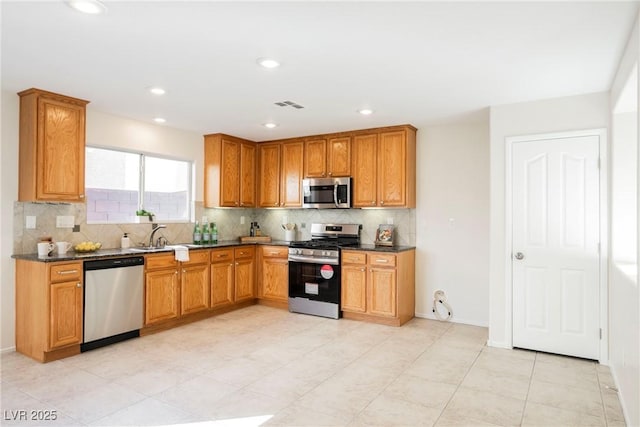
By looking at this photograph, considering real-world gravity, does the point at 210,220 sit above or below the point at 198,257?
Answer: above

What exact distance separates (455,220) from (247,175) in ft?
10.1

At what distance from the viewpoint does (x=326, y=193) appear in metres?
5.49

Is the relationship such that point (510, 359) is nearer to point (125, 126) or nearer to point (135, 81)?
point (135, 81)

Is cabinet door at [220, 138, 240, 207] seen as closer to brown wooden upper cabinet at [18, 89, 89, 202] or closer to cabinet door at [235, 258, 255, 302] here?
cabinet door at [235, 258, 255, 302]

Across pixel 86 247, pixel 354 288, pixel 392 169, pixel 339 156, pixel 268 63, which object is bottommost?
pixel 354 288

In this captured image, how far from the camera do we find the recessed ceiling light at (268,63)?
114 inches

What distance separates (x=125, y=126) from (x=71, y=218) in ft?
4.02

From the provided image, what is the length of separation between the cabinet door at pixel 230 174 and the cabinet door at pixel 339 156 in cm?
138

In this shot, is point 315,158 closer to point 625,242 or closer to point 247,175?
point 247,175

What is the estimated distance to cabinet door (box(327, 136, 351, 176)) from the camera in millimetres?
5371

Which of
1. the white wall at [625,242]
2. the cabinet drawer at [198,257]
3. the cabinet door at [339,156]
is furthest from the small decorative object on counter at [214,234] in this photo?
the white wall at [625,242]

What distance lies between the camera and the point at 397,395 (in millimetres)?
2877

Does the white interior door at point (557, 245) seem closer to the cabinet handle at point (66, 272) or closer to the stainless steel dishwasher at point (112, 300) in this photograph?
the stainless steel dishwasher at point (112, 300)

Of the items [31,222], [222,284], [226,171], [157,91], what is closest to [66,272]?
[31,222]
